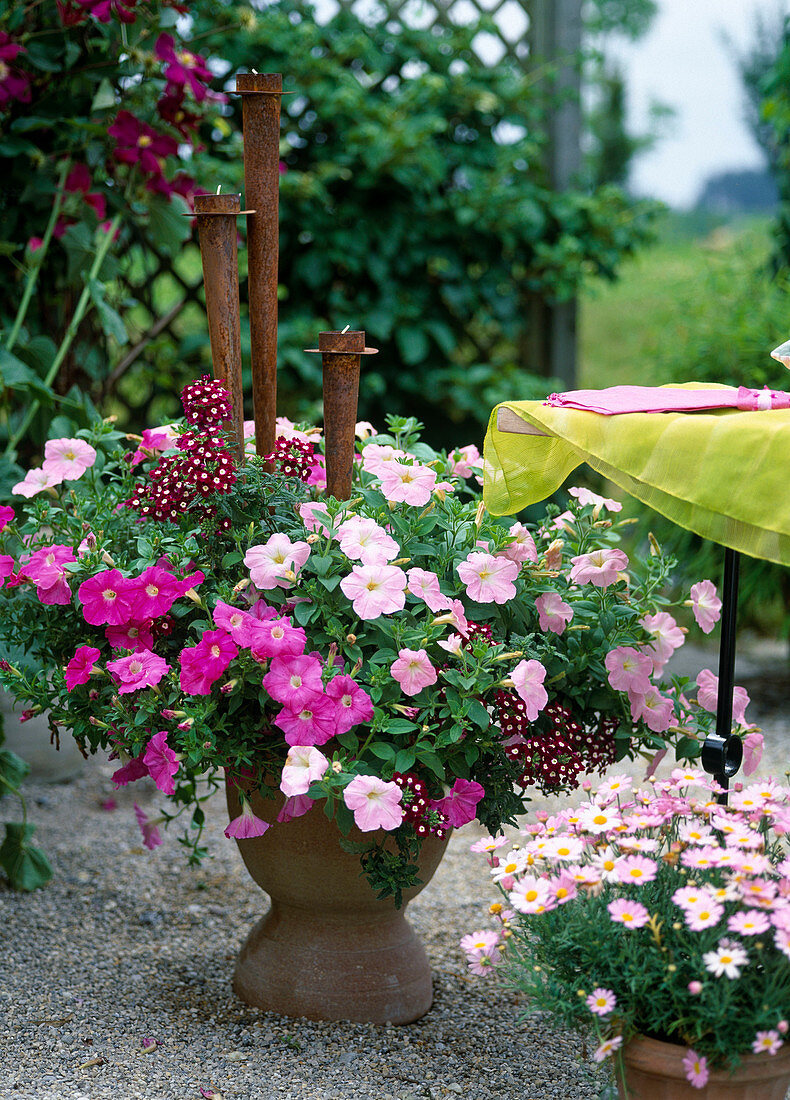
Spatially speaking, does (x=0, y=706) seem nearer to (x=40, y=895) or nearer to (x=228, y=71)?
(x=40, y=895)

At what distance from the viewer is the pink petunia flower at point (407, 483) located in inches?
55.6

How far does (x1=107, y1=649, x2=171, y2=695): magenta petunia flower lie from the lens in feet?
4.33

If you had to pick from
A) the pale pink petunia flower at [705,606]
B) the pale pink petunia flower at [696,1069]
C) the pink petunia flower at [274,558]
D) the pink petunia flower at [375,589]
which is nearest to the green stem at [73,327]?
the pink petunia flower at [274,558]

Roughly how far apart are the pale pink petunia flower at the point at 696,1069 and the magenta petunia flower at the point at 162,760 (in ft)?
2.21

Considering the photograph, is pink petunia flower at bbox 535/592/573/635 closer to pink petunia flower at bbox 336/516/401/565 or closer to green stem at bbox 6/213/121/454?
pink petunia flower at bbox 336/516/401/565

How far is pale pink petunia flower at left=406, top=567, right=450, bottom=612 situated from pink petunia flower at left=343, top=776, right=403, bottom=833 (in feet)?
0.77

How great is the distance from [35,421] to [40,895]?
94 cm

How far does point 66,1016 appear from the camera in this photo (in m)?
1.56

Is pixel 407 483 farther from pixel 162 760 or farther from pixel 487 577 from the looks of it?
pixel 162 760

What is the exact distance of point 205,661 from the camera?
4.22ft

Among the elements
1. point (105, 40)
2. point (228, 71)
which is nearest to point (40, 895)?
point (105, 40)

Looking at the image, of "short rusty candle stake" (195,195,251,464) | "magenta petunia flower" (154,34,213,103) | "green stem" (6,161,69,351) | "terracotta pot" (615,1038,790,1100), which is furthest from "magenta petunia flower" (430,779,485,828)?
"magenta petunia flower" (154,34,213,103)

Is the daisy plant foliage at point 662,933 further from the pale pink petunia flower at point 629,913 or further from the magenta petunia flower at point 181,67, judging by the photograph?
A: the magenta petunia flower at point 181,67

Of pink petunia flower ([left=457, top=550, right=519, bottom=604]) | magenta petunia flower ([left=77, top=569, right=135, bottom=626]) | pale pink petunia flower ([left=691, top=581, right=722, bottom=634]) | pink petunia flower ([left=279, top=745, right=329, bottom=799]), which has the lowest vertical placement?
pink petunia flower ([left=279, top=745, right=329, bottom=799])
